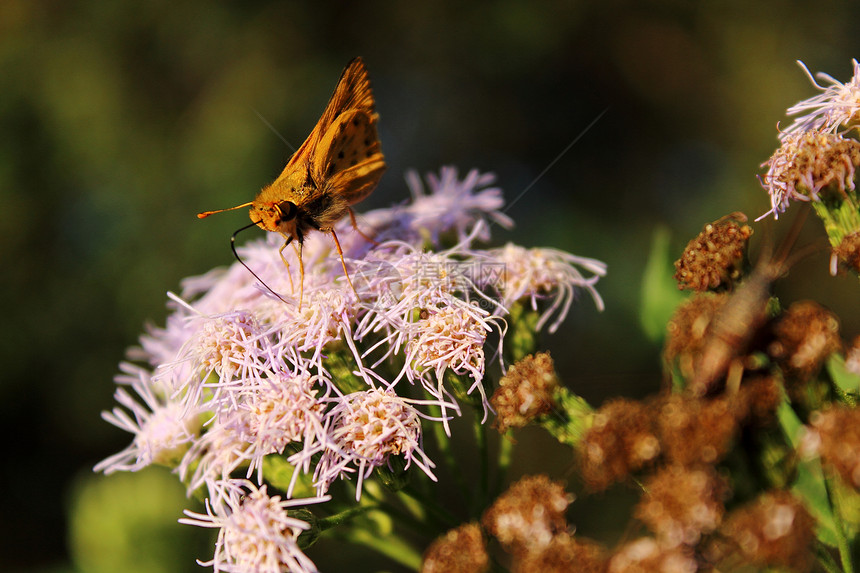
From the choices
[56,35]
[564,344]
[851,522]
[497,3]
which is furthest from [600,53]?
[851,522]

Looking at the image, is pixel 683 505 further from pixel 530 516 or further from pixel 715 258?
pixel 715 258

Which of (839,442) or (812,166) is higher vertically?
(812,166)

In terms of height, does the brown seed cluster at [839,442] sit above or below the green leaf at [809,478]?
above

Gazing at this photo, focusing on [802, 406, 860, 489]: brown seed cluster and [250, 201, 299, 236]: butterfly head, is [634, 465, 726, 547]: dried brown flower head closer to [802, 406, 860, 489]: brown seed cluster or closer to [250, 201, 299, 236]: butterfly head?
[802, 406, 860, 489]: brown seed cluster

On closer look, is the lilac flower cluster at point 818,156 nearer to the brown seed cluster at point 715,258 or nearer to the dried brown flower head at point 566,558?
the brown seed cluster at point 715,258

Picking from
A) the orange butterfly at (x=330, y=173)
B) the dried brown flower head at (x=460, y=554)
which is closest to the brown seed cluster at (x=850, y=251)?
the dried brown flower head at (x=460, y=554)

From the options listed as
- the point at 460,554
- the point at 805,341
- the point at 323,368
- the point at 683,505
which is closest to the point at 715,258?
the point at 805,341

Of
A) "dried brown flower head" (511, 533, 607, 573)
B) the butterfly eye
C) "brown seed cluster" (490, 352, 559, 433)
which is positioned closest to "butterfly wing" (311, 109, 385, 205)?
the butterfly eye
